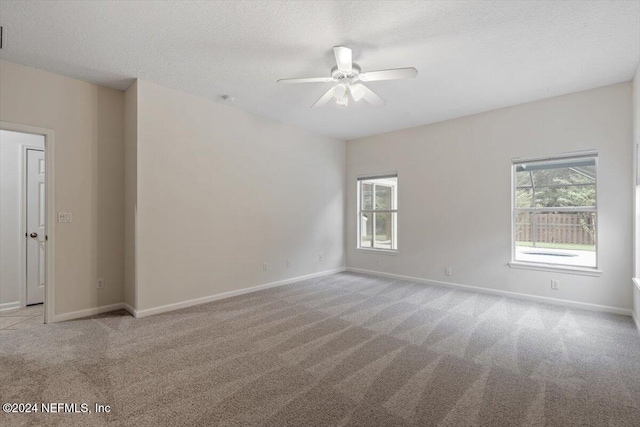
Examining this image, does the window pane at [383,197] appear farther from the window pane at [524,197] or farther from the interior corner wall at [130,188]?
the interior corner wall at [130,188]

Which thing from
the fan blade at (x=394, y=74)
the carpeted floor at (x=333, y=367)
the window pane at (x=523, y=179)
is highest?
the fan blade at (x=394, y=74)

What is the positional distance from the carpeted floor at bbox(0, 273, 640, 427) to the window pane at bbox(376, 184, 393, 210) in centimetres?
266

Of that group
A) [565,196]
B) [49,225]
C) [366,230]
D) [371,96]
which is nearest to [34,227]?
[49,225]

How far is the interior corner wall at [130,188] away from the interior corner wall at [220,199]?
3.5 inches

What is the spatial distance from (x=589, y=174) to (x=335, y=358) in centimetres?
407

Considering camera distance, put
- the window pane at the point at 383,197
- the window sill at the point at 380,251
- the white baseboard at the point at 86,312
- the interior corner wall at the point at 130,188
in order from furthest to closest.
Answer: the window pane at the point at 383,197 < the window sill at the point at 380,251 < the interior corner wall at the point at 130,188 < the white baseboard at the point at 86,312

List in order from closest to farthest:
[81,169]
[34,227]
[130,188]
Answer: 1. [81,169]
2. [130,188]
3. [34,227]

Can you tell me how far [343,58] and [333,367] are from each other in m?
2.62

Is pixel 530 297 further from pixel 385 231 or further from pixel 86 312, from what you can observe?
pixel 86 312

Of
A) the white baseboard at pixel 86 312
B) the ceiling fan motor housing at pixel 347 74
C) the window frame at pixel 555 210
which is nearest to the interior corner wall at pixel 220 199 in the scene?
the white baseboard at pixel 86 312

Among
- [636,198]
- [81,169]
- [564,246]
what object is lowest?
[564,246]

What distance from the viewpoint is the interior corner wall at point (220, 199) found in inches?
146

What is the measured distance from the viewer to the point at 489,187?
15.2ft

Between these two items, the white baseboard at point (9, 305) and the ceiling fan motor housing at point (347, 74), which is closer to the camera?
the ceiling fan motor housing at point (347, 74)
